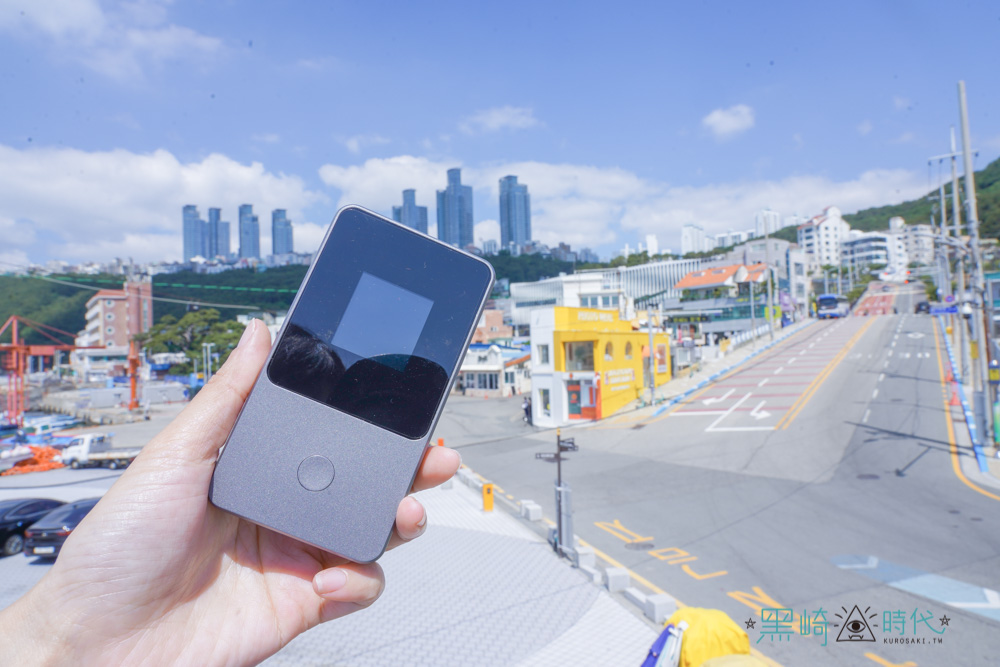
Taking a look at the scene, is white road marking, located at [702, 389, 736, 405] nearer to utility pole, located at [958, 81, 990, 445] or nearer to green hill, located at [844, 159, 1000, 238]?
utility pole, located at [958, 81, 990, 445]

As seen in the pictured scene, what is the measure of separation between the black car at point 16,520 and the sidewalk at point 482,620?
8295mm

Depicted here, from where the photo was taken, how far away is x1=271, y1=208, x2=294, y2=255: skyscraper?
16538 cm

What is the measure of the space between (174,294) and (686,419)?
50512mm

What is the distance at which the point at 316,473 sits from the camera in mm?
2158

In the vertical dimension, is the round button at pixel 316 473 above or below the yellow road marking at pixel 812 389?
above

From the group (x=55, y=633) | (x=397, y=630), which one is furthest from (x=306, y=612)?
(x=397, y=630)

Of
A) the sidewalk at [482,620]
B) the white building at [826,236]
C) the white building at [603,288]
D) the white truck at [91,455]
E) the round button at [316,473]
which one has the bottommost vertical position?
the white truck at [91,455]

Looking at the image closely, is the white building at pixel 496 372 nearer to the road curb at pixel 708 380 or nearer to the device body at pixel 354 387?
the road curb at pixel 708 380

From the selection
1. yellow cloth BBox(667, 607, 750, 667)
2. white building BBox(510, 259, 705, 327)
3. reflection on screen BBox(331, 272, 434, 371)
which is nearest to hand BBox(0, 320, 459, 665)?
reflection on screen BBox(331, 272, 434, 371)

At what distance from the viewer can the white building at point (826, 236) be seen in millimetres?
147250

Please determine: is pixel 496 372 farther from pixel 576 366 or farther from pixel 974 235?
pixel 974 235

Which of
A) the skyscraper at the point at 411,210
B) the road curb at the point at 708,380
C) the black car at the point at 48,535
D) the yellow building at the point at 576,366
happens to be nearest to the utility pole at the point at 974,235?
the road curb at the point at 708,380

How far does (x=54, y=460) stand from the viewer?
25.2m

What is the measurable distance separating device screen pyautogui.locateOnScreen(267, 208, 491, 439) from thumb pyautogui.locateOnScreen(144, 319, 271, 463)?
11 centimetres
